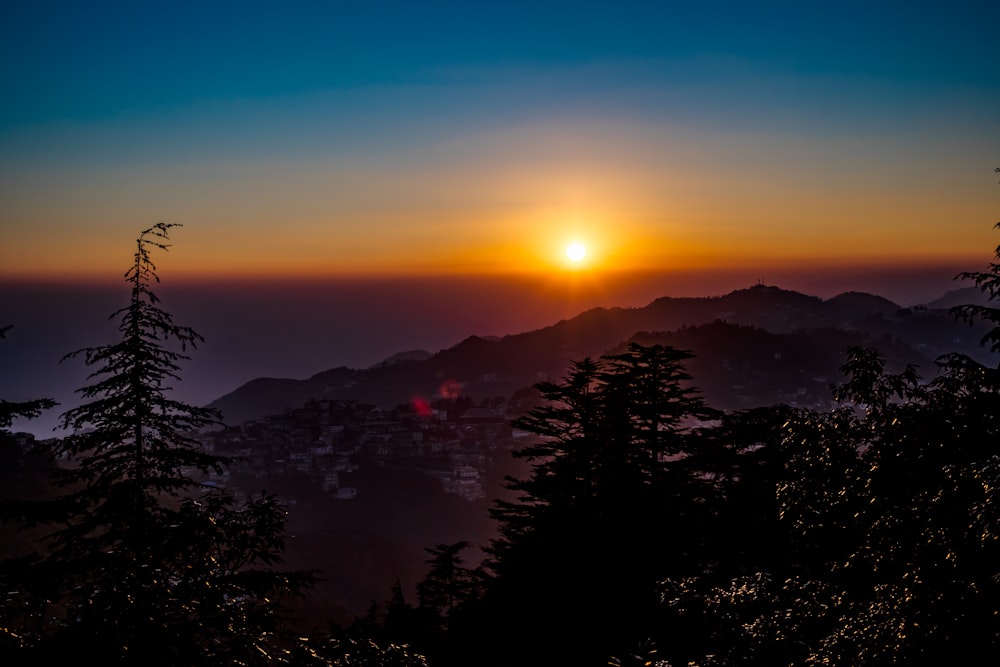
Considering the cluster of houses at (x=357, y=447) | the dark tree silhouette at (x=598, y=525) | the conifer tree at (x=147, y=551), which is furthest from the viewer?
the cluster of houses at (x=357, y=447)

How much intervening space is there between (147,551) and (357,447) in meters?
170

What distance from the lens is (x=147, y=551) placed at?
7.73 metres

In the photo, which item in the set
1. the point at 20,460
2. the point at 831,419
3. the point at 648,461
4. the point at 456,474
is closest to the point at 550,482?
the point at 648,461

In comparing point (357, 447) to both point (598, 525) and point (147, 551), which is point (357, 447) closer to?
point (598, 525)

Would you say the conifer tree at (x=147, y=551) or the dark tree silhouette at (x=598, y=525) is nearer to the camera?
the conifer tree at (x=147, y=551)

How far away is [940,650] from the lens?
21.5ft

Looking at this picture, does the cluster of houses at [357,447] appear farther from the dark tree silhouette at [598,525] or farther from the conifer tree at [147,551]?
the conifer tree at [147,551]

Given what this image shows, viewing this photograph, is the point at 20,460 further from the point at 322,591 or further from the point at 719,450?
the point at 719,450

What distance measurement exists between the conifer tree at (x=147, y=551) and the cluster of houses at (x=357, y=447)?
130 meters

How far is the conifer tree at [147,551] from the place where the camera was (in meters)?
6.35

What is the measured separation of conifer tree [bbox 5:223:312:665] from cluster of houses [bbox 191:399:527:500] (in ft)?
428

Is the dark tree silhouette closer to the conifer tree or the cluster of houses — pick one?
the conifer tree

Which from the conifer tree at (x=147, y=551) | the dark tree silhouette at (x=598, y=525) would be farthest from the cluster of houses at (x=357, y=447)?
the conifer tree at (x=147, y=551)

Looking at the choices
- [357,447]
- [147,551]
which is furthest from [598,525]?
[357,447]
